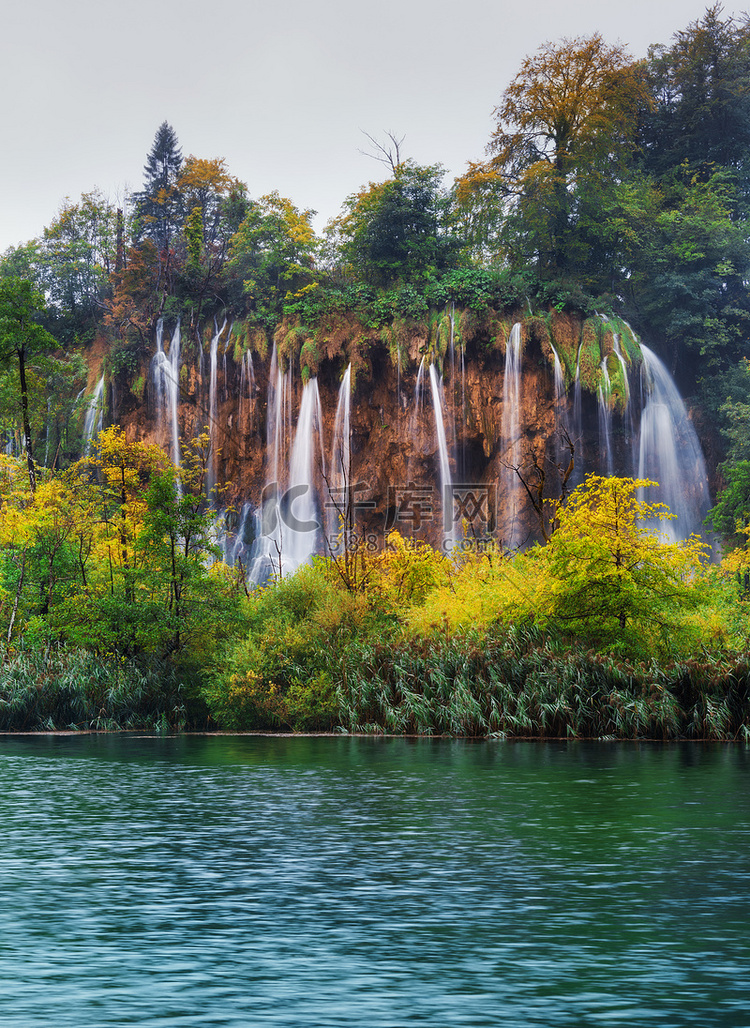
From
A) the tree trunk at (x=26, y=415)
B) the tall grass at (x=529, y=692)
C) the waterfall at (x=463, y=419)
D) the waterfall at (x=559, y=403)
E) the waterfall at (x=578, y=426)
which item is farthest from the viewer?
the waterfall at (x=463, y=419)

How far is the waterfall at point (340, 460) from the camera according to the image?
49625 millimetres

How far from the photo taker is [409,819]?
42.0ft

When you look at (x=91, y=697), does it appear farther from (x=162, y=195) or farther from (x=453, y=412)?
(x=162, y=195)

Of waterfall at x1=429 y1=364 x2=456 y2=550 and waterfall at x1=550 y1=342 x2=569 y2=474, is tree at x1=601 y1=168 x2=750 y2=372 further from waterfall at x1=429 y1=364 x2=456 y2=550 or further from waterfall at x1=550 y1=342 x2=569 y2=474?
waterfall at x1=429 y1=364 x2=456 y2=550

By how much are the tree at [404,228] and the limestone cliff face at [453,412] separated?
191 inches

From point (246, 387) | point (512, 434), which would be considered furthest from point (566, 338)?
point (246, 387)

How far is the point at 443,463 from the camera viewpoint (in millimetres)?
49750

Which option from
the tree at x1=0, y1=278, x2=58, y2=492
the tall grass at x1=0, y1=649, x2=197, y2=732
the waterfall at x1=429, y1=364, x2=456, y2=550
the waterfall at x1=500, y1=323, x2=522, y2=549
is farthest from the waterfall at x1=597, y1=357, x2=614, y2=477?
the tall grass at x1=0, y1=649, x2=197, y2=732

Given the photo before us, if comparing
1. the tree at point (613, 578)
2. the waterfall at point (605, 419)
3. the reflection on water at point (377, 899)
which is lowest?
the reflection on water at point (377, 899)

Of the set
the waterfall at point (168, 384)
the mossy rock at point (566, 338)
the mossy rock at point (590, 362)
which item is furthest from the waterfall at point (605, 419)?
the waterfall at point (168, 384)

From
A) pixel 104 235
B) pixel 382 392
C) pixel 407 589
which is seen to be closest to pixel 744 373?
pixel 382 392

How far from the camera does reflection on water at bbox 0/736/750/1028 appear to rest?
625 cm

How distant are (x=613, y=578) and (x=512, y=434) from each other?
2528 cm

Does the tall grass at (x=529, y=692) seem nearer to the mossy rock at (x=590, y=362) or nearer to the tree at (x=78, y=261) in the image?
the mossy rock at (x=590, y=362)
